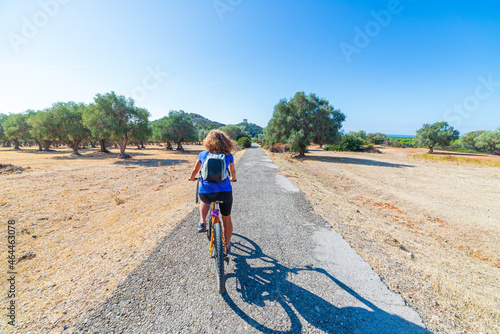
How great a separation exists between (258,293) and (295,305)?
0.56 meters

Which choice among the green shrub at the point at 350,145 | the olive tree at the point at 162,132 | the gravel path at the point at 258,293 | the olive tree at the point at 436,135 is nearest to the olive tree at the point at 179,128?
the olive tree at the point at 162,132

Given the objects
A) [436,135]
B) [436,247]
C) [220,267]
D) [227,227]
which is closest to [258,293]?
[220,267]

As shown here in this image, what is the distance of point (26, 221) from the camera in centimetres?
574

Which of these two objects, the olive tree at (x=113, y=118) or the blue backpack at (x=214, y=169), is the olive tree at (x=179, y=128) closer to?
the olive tree at (x=113, y=118)

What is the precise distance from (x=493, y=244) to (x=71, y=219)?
568 inches

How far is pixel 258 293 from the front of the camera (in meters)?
2.66

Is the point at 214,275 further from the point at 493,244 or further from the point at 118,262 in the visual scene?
the point at 493,244

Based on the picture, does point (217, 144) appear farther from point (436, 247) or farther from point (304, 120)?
point (304, 120)

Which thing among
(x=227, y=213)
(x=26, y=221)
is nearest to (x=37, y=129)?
(x=26, y=221)

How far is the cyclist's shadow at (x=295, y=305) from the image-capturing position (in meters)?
2.15

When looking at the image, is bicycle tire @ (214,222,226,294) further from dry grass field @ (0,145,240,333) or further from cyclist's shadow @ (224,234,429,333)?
dry grass field @ (0,145,240,333)

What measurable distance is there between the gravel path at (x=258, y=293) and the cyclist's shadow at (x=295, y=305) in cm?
1

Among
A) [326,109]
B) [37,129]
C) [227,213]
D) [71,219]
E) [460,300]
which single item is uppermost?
[326,109]

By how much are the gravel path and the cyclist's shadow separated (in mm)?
11
